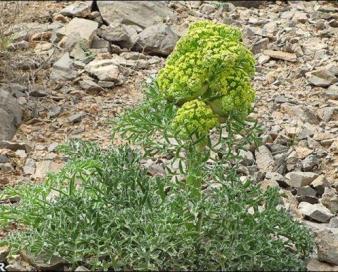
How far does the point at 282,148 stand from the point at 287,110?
0.62 meters

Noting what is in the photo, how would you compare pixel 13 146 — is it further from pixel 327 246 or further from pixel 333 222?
pixel 327 246

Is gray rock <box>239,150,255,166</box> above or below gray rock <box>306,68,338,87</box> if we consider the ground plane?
above

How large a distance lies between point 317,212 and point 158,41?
110 inches

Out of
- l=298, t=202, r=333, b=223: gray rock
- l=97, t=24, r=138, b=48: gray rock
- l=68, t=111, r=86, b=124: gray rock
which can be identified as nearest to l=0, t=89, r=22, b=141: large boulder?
l=68, t=111, r=86, b=124: gray rock

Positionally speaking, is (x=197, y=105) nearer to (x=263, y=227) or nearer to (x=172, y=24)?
(x=263, y=227)

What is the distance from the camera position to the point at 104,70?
6.41 meters

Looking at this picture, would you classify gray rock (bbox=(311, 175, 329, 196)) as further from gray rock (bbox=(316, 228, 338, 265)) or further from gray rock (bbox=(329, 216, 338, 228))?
gray rock (bbox=(316, 228, 338, 265))

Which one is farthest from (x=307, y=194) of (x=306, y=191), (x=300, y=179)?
(x=300, y=179)

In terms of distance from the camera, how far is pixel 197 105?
374 cm

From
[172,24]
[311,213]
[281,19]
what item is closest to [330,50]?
[281,19]

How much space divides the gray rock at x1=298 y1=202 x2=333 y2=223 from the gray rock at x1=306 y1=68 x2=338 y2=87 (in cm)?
189

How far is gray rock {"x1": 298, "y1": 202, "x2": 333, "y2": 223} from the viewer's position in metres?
4.48

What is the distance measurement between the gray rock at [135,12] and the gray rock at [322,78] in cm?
164

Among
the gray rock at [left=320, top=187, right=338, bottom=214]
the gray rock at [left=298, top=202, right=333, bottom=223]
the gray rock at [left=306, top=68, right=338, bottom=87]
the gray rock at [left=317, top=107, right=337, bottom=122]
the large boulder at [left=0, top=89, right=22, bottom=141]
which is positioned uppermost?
the gray rock at [left=298, top=202, right=333, bottom=223]
